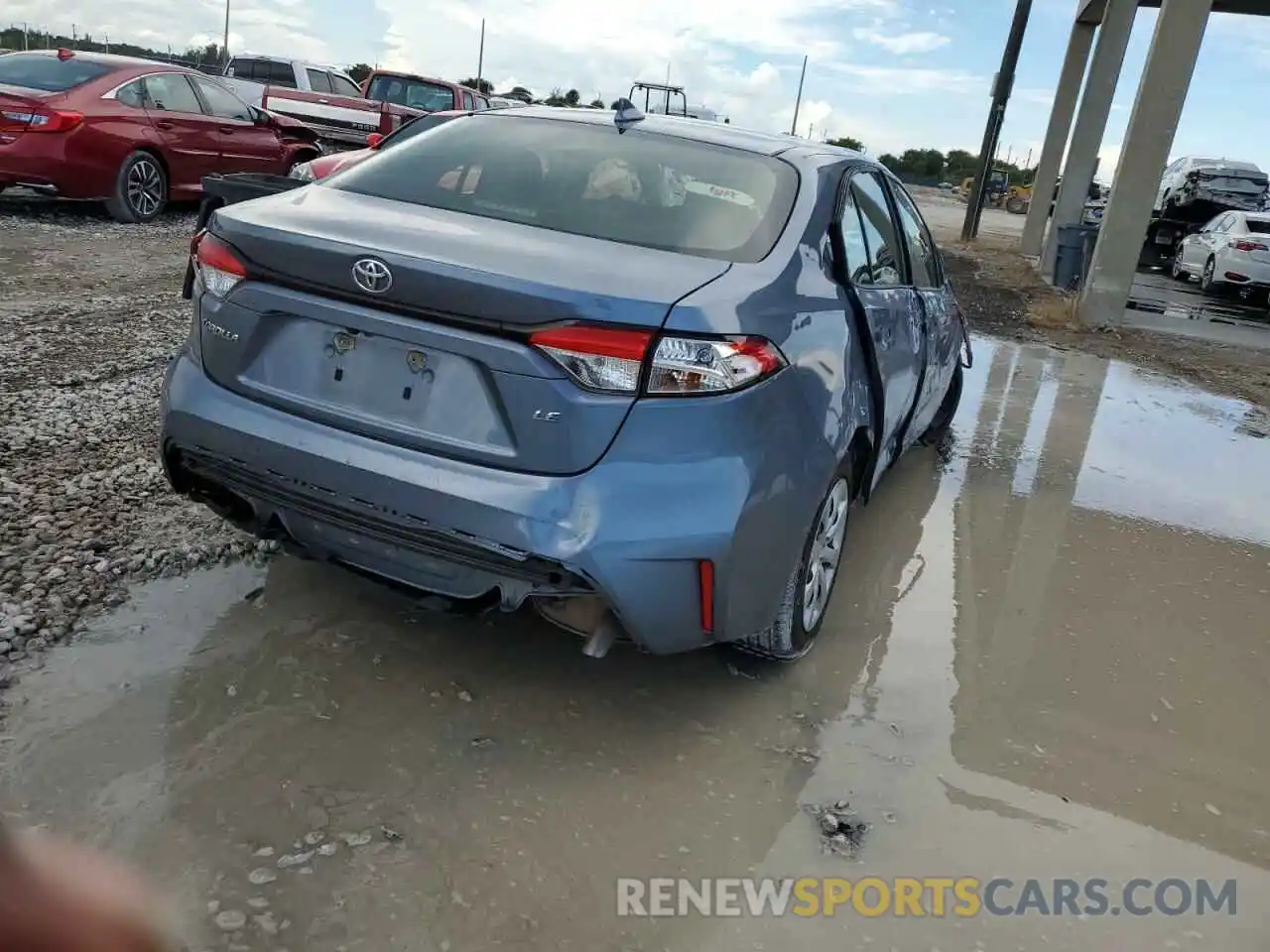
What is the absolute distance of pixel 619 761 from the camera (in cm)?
284

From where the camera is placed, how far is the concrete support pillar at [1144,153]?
10.9 m

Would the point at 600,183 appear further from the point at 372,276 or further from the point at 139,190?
the point at 139,190

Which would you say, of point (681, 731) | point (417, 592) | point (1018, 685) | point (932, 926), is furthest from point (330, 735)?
point (1018, 685)

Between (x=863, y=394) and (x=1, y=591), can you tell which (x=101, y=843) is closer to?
(x=1, y=591)

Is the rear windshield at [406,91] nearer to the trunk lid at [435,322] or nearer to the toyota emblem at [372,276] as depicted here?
the trunk lid at [435,322]

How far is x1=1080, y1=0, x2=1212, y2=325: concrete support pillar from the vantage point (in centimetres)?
1087

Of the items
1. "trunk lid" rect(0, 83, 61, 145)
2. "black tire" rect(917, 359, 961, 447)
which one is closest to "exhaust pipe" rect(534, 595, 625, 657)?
"black tire" rect(917, 359, 961, 447)

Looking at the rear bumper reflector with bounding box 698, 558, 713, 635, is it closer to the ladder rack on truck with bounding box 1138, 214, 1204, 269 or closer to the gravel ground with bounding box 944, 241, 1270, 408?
the gravel ground with bounding box 944, 241, 1270, 408

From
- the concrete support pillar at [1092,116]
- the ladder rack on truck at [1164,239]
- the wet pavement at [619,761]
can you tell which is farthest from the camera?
the ladder rack on truck at [1164,239]

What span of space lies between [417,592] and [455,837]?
628 millimetres

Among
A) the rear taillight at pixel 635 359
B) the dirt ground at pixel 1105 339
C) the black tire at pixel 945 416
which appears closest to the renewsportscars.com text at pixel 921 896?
the rear taillight at pixel 635 359

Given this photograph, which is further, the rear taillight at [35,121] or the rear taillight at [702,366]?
the rear taillight at [35,121]

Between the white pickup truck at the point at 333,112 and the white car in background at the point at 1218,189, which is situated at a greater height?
the white car in background at the point at 1218,189

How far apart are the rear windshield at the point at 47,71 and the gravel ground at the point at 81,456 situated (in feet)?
9.39
